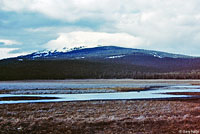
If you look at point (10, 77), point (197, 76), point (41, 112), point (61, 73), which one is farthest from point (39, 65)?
point (41, 112)

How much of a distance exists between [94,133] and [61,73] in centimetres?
13908

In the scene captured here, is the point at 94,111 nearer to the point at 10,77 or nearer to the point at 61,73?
the point at 10,77

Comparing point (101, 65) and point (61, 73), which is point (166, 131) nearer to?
point (61, 73)

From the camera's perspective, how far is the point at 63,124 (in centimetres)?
1875

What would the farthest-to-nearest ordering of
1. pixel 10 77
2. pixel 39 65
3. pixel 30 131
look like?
1. pixel 39 65
2. pixel 10 77
3. pixel 30 131

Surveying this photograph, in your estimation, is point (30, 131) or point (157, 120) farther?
point (157, 120)

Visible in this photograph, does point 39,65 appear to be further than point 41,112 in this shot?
Yes

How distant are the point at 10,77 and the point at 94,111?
120 meters

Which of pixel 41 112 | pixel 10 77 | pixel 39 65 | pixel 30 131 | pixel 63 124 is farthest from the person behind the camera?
pixel 39 65

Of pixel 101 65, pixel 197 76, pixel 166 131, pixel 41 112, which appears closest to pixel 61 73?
pixel 101 65

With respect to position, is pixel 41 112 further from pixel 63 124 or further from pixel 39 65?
pixel 39 65

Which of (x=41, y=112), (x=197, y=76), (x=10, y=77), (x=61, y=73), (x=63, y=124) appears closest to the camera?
(x=63, y=124)

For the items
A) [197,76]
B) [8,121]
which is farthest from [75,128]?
[197,76]

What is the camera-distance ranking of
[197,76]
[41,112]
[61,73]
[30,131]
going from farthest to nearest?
1. [61,73]
2. [197,76]
3. [41,112]
4. [30,131]
